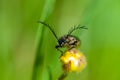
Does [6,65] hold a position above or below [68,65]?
below

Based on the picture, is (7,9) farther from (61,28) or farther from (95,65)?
(95,65)

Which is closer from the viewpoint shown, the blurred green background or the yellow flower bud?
the yellow flower bud

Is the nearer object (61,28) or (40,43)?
(40,43)

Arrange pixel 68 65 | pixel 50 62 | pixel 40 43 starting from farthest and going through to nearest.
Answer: pixel 50 62 → pixel 40 43 → pixel 68 65

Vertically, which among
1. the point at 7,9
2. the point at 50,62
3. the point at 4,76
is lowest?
the point at 4,76

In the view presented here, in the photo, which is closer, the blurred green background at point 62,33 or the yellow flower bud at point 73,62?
the yellow flower bud at point 73,62

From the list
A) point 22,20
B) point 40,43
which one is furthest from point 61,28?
point 40,43

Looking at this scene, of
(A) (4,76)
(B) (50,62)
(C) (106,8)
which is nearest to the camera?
(B) (50,62)

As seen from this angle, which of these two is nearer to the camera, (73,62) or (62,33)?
(73,62)
